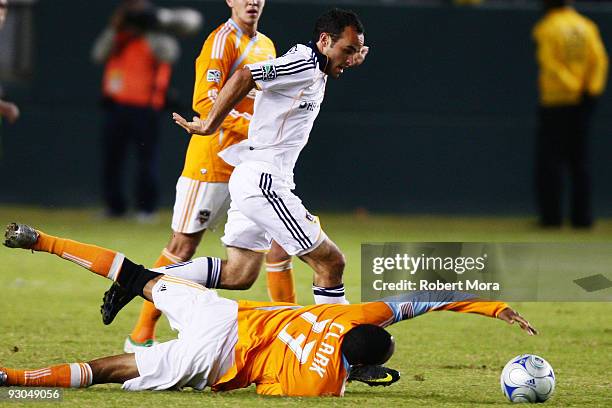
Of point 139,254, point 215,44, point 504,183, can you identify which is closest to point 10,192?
point 139,254

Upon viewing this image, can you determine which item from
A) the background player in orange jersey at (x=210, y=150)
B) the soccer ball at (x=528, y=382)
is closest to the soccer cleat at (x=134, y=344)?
the background player in orange jersey at (x=210, y=150)

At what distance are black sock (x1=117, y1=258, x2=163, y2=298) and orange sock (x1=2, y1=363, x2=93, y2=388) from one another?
0.59 m

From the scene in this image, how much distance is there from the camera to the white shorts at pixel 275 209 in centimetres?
725

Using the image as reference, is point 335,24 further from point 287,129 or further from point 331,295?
point 331,295

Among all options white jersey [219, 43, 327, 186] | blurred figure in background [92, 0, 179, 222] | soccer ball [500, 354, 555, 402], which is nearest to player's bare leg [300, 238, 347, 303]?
white jersey [219, 43, 327, 186]

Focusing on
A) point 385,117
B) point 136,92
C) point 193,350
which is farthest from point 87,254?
point 385,117

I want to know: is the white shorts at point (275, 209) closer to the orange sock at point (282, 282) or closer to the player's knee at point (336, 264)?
the player's knee at point (336, 264)

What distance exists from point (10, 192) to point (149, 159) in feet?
7.25

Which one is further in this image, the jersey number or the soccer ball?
the soccer ball

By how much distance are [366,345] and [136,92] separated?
32.1 ft

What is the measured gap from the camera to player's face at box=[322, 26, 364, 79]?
24.1ft

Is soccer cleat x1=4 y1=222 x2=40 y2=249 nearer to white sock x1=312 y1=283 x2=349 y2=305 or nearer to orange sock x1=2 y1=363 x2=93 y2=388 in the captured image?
orange sock x1=2 y1=363 x2=93 y2=388

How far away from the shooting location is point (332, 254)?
7.37 metres

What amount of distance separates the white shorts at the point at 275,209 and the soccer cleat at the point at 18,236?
1143 millimetres
